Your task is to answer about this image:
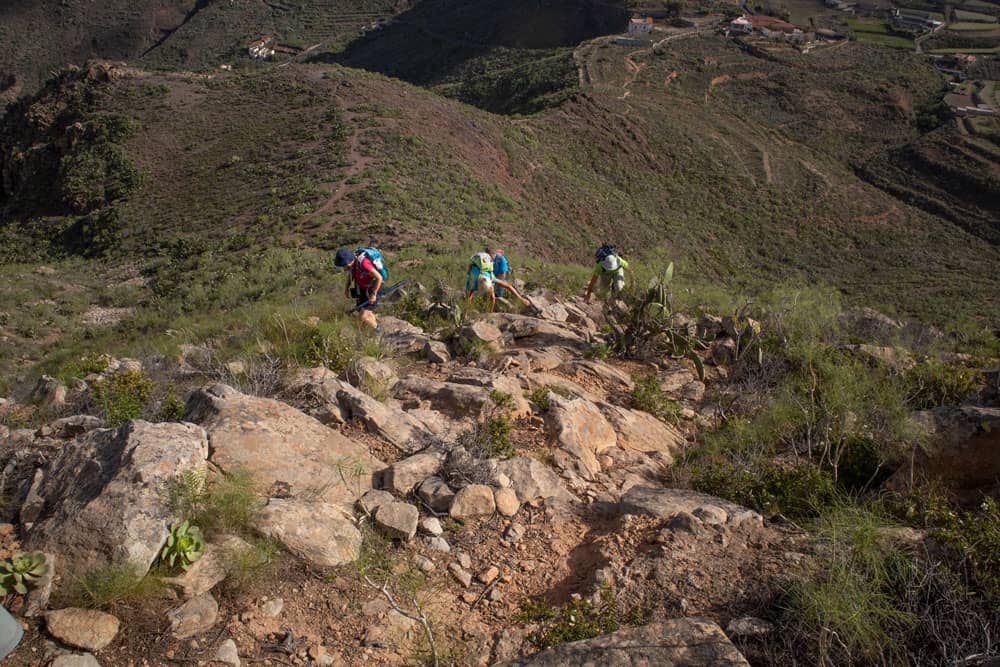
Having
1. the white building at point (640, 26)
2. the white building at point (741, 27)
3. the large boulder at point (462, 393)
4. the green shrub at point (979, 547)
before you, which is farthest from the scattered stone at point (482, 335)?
the white building at point (741, 27)

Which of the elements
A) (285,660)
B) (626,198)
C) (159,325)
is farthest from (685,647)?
(626,198)

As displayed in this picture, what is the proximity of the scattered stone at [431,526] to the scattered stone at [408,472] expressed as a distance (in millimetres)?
302

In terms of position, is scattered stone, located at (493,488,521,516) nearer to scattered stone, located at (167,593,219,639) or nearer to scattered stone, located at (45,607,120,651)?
scattered stone, located at (167,593,219,639)

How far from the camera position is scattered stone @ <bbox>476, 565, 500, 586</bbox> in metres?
3.36

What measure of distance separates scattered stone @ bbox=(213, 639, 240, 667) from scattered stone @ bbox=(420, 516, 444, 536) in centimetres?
118

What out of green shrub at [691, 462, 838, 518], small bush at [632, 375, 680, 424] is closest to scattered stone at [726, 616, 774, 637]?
green shrub at [691, 462, 838, 518]

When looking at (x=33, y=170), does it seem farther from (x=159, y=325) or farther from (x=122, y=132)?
(x=159, y=325)

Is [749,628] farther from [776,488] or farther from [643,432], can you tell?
[643,432]

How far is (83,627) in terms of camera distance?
2561 millimetres

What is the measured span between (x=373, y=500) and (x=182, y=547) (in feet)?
3.50

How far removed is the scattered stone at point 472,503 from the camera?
372 centimetres

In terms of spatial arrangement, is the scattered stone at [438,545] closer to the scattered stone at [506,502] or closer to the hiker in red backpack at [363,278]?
the scattered stone at [506,502]

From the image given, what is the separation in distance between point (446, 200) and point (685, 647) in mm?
18435

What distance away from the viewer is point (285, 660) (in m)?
2.69
